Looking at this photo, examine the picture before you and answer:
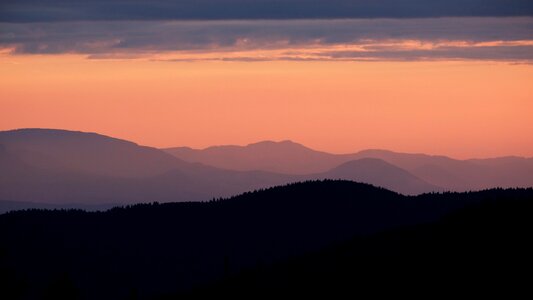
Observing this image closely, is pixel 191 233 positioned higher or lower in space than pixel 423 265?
higher

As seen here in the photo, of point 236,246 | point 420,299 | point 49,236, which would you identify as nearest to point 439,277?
point 420,299

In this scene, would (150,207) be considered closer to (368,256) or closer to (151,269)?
(151,269)

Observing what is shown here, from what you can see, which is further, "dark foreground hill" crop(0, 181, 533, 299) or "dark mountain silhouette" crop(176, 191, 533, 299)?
"dark foreground hill" crop(0, 181, 533, 299)

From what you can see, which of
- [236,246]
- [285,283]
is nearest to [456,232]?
[285,283]

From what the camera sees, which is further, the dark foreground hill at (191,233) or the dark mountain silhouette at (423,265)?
the dark foreground hill at (191,233)

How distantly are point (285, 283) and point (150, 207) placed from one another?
7766 centimetres

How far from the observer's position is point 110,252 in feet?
435

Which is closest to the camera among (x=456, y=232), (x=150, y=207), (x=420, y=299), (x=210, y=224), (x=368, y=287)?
(x=420, y=299)

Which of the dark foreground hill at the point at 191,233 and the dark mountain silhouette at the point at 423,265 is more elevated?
the dark foreground hill at the point at 191,233

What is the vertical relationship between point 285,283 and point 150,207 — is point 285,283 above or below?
below

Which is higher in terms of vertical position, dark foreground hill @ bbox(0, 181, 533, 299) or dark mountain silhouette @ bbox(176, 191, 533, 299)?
dark foreground hill @ bbox(0, 181, 533, 299)

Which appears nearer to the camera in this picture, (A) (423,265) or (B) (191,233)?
(A) (423,265)

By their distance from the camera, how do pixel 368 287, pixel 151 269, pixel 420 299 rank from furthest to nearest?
pixel 151 269 → pixel 368 287 → pixel 420 299

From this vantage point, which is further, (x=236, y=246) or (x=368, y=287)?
(x=236, y=246)
